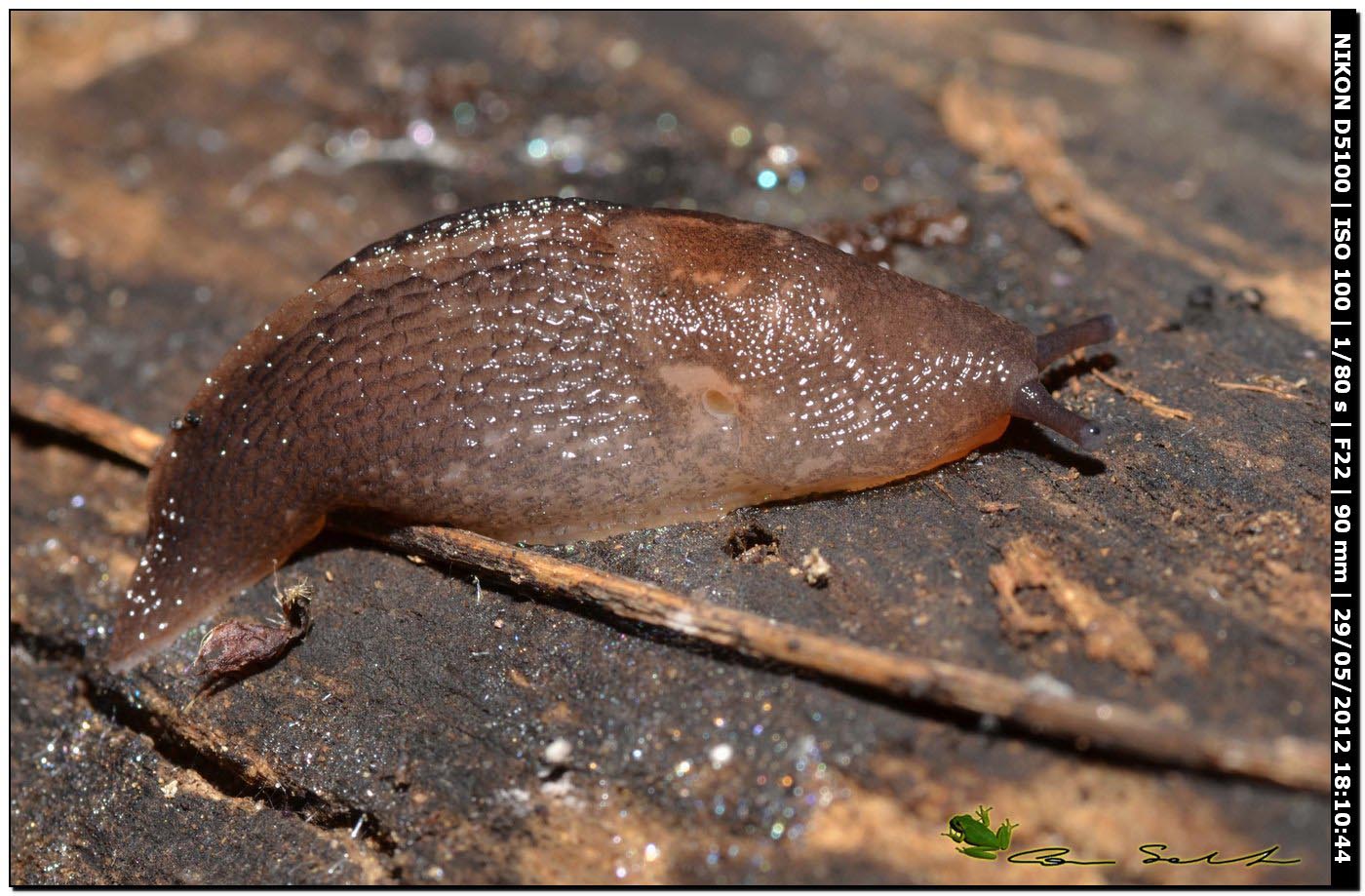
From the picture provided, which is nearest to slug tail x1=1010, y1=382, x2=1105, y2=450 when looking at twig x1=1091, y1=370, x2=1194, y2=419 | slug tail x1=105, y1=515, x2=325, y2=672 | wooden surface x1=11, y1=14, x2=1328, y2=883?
wooden surface x1=11, y1=14, x2=1328, y2=883

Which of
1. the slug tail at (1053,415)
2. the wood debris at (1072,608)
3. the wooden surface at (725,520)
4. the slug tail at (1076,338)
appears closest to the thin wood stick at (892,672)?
the wooden surface at (725,520)

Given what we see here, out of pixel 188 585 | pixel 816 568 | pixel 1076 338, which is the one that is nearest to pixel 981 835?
pixel 816 568

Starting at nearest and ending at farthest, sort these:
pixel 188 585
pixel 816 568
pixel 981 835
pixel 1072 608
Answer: pixel 981 835 → pixel 1072 608 → pixel 816 568 → pixel 188 585

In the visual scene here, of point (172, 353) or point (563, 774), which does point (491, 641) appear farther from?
point (172, 353)

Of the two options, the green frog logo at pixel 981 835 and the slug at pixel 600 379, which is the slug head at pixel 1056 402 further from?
the green frog logo at pixel 981 835

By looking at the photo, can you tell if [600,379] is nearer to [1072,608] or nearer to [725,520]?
[725,520]

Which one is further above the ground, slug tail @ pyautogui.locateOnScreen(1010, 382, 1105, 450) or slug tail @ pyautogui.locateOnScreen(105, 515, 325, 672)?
slug tail @ pyautogui.locateOnScreen(1010, 382, 1105, 450)

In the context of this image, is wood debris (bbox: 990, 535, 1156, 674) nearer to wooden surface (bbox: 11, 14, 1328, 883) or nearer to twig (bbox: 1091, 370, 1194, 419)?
wooden surface (bbox: 11, 14, 1328, 883)
